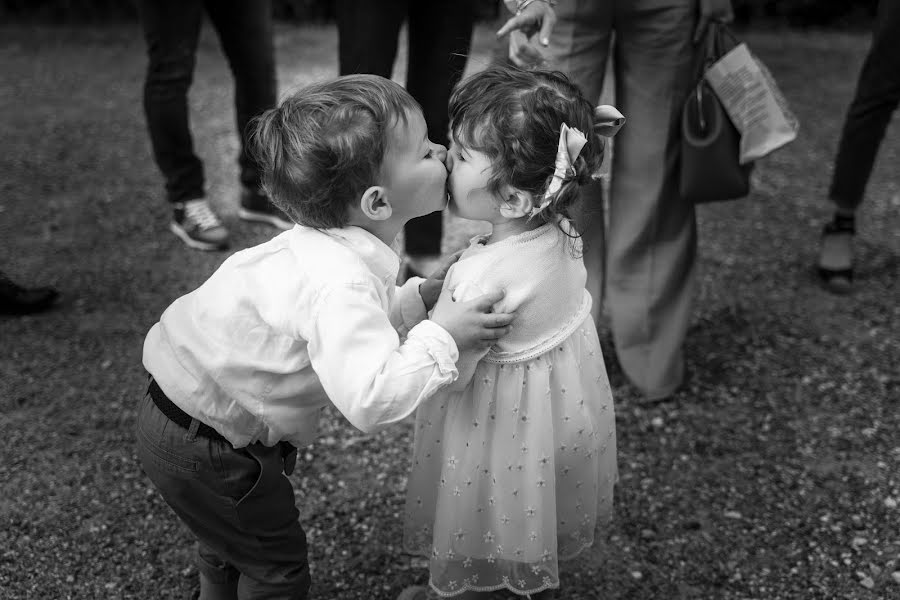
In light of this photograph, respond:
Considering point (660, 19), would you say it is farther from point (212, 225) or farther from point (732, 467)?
point (212, 225)

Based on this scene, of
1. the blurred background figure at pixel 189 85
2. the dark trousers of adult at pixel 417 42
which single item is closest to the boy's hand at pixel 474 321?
the dark trousers of adult at pixel 417 42

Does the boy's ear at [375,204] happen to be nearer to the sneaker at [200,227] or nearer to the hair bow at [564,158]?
the hair bow at [564,158]

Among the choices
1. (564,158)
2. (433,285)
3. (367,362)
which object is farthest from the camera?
(433,285)

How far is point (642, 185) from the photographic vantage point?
2.61m

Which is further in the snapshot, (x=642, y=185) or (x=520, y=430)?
(x=642, y=185)

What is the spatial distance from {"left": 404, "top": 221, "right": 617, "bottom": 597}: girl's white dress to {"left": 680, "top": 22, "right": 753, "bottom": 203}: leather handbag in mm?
918

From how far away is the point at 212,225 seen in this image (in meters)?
3.72

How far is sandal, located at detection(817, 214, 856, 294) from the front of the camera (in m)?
3.49

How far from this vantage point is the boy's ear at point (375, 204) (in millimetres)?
1465

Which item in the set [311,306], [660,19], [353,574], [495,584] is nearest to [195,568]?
[353,574]

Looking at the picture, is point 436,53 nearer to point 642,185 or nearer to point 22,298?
point 642,185

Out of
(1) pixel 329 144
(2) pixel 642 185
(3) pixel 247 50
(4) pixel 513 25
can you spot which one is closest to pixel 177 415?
(1) pixel 329 144

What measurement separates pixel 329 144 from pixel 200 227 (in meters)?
2.43

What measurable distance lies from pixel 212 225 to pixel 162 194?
0.72m
